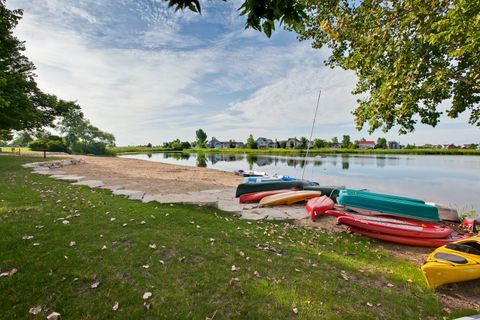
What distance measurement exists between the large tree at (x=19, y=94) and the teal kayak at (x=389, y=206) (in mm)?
17088

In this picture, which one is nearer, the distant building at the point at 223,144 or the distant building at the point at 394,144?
the distant building at the point at 394,144

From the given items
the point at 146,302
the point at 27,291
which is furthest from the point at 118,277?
the point at 27,291

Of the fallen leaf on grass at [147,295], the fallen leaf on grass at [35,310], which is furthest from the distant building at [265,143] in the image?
the fallen leaf on grass at [35,310]

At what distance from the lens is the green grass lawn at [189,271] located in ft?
8.26

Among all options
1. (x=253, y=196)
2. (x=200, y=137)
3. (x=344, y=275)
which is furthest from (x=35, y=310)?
(x=200, y=137)

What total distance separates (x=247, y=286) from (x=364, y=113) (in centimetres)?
651

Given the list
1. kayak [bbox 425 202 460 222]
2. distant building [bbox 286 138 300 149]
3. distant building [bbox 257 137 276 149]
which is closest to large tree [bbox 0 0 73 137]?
kayak [bbox 425 202 460 222]

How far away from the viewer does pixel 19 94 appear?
15648mm

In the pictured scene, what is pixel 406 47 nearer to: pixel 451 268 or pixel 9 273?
pixel 451 268

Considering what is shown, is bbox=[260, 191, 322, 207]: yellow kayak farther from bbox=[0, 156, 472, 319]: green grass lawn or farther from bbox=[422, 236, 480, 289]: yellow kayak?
bbox=[422, 236, 480, 289]: yellow kayak

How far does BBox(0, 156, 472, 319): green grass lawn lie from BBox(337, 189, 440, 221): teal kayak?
5.79 ft

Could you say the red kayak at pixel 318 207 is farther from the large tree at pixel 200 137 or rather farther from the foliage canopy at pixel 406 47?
the large tree at pixel 200 137

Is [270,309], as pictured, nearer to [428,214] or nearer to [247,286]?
[247,286]

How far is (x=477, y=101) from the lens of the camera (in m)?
9.09
